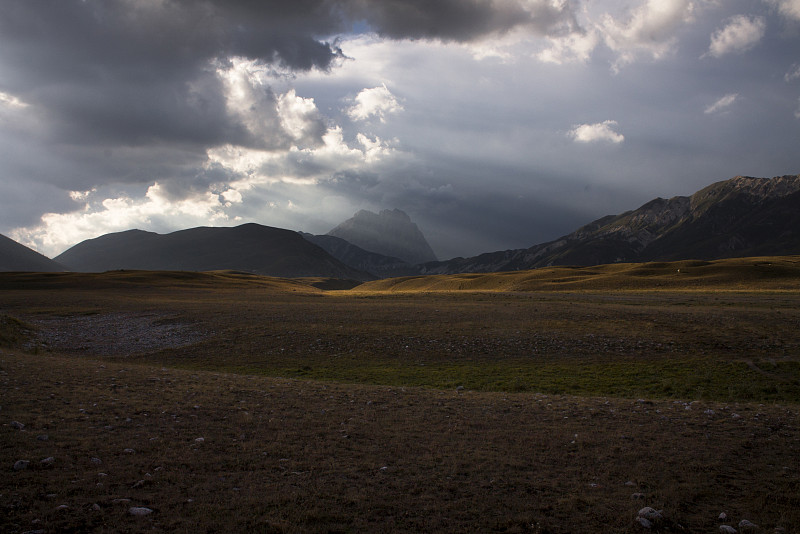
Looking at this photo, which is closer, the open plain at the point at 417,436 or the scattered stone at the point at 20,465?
the open plain at the point at 417,436

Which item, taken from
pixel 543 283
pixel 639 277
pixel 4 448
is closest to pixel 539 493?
pixel 4 448

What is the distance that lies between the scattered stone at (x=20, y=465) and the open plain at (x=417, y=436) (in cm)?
2

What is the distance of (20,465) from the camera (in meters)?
9.00

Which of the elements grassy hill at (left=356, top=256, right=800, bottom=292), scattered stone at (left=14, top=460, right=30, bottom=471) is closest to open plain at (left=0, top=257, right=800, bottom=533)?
scattered stone at (left=14, top=460, right=30, bottom=471)

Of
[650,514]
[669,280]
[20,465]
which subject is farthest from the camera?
[669,280]

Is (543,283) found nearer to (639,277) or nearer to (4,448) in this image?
(639,277)

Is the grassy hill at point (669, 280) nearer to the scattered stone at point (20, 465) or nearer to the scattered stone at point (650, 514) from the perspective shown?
the scattered stone at point (650, 514)

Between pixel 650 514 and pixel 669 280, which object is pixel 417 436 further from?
pixel 669 280

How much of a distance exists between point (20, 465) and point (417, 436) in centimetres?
920

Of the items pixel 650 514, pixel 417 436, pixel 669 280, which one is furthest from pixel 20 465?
pixel 669 280

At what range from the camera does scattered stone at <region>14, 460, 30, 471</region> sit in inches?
350

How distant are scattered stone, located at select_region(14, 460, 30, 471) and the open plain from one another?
0.02 meters

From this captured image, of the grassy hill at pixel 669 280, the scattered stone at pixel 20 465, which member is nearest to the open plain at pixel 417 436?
the scattered stone at pixel 20 465

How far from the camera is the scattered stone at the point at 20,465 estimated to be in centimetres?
890
